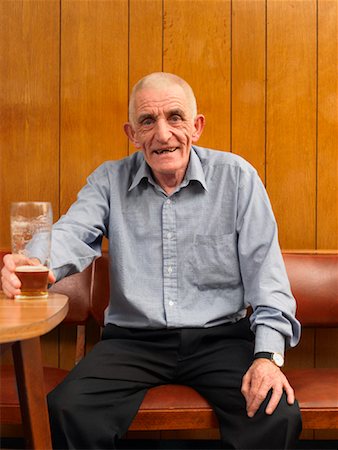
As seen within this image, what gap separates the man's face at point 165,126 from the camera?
205cm

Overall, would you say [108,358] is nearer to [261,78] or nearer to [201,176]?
[201,176]

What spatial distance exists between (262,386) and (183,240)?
→ 55 centimetres

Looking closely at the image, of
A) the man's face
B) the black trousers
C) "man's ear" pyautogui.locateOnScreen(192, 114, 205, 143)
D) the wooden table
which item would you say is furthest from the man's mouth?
the wooden table

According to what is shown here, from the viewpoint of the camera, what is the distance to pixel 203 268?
2.07 m

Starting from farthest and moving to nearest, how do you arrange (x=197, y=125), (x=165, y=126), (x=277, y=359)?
(x=197, y=125)
(x=165, y=126)
(x=277, y=359)

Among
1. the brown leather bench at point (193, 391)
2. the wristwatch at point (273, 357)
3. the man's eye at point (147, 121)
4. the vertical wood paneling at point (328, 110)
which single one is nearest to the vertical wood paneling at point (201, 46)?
the vertical wood paneling at point (328, 110)

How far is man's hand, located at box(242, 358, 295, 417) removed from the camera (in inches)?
67.2

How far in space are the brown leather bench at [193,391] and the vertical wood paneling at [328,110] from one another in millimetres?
343

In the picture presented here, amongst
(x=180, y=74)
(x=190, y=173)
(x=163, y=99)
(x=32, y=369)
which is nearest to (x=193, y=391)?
(x=32, y=369)

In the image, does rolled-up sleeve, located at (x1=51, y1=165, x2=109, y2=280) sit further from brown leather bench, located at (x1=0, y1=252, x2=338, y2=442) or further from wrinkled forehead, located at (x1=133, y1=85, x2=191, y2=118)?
brown leather bench, located at (x1=0, y1=252, x2=338, y2=442)

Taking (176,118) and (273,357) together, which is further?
(176,118)

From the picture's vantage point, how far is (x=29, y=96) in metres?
2.64

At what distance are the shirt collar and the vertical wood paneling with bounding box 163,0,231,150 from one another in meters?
0.57

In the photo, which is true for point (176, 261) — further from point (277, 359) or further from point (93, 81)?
point (93, 81)
